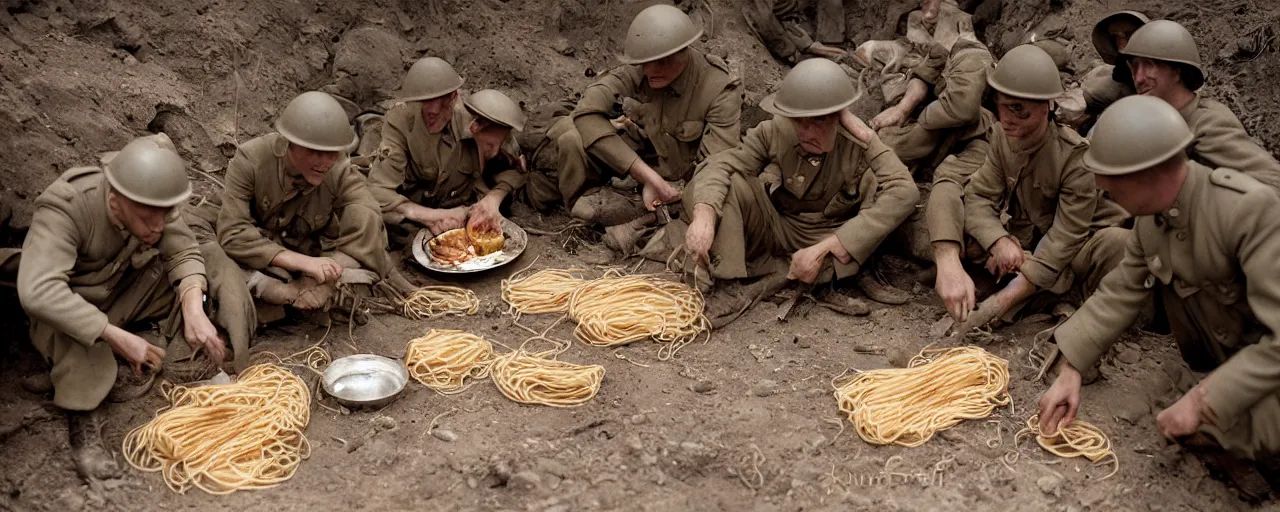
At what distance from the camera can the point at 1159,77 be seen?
5.71 m

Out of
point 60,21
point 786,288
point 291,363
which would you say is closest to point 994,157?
point 786,288

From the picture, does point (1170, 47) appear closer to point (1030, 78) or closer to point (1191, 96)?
point (1191, 96)

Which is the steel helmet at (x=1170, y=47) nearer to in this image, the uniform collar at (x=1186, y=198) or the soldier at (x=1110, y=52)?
the soldier at (x=1110, y=52)

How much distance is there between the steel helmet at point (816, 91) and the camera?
18.8 ft

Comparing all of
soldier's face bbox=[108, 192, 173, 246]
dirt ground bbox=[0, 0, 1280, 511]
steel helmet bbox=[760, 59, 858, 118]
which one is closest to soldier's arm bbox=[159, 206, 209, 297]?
soldier's face bbox=[108, 192, 173, 246]

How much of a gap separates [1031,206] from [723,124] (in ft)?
6.89

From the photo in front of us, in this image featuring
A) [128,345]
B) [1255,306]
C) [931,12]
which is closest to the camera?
[1255,306]

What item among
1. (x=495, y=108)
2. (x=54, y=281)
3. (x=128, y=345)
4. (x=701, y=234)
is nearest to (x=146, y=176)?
(x=54, y=281)

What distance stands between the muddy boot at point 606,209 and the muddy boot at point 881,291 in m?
1.77

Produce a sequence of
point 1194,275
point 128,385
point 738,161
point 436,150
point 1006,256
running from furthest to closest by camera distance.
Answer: point 436,150
point 738,161
point 1006,256
point 128,385
point 1194,275

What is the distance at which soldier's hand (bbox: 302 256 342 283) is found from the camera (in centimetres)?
582

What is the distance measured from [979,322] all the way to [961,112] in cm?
173

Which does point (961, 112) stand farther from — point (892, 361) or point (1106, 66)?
point (892, 361)

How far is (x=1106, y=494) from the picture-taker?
15.1 feet
